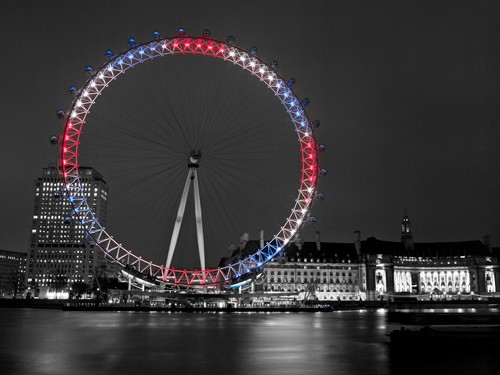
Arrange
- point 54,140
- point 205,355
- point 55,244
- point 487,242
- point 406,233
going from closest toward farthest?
point 205,355, point 54,140, point 487,242, point 406,233, point 55,244

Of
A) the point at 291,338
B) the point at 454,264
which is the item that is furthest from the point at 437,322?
the point at 454,264

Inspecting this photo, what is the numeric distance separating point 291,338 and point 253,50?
116 ft

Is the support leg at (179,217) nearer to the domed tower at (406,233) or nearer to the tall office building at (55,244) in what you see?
the domed tower at (406,233)

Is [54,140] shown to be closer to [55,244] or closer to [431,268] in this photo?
[431,268]

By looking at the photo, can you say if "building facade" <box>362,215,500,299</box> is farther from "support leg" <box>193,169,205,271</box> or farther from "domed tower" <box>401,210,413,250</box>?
"support leg" <box>193,169,205,271</box>

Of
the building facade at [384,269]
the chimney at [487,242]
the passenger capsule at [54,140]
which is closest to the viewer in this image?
the passenger capsule at [54,140]

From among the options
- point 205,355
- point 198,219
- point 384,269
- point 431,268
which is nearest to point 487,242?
point 431,268

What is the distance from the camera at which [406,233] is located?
174 m

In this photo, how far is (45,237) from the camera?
198 m

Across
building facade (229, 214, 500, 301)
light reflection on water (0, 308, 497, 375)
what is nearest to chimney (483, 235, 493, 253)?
building facade (229, 214, 500, 301)

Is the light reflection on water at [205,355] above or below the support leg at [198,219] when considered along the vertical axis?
below

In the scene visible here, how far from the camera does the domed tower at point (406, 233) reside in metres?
171

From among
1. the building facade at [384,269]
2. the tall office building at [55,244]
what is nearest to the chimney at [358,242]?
the building facade at [384,269]

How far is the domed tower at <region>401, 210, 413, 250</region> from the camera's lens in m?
171
